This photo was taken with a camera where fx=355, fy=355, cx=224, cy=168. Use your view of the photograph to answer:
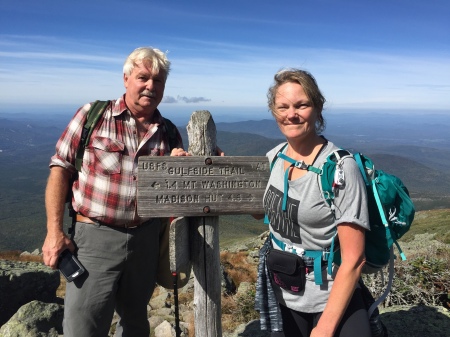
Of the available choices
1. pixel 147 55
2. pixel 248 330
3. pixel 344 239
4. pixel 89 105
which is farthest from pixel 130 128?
pixel 248 330

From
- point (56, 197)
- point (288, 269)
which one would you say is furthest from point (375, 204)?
point (56, 197)

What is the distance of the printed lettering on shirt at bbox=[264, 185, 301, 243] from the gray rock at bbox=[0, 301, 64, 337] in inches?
240

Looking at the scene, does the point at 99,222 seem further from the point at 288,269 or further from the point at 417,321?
the point at 417,321

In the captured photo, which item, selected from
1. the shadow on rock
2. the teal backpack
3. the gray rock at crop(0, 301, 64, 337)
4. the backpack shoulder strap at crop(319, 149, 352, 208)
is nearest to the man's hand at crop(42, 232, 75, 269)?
the teal backpack

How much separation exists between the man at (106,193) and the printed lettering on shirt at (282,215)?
1.26 m

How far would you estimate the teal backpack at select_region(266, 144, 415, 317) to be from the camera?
3.04m

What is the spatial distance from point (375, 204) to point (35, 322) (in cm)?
716

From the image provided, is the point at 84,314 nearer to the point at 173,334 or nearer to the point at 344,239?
the point at 344,239

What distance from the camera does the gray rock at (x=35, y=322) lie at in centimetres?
699

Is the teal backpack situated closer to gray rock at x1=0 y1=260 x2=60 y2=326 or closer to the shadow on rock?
the shadow on rock

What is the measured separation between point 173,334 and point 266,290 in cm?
455

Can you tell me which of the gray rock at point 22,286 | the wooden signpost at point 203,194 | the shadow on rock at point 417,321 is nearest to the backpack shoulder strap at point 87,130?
the wooden signpost at point 203,194

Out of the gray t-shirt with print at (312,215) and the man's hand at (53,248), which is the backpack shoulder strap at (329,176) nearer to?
the gray t-shirt with print at (312,215)

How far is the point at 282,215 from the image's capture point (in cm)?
341
